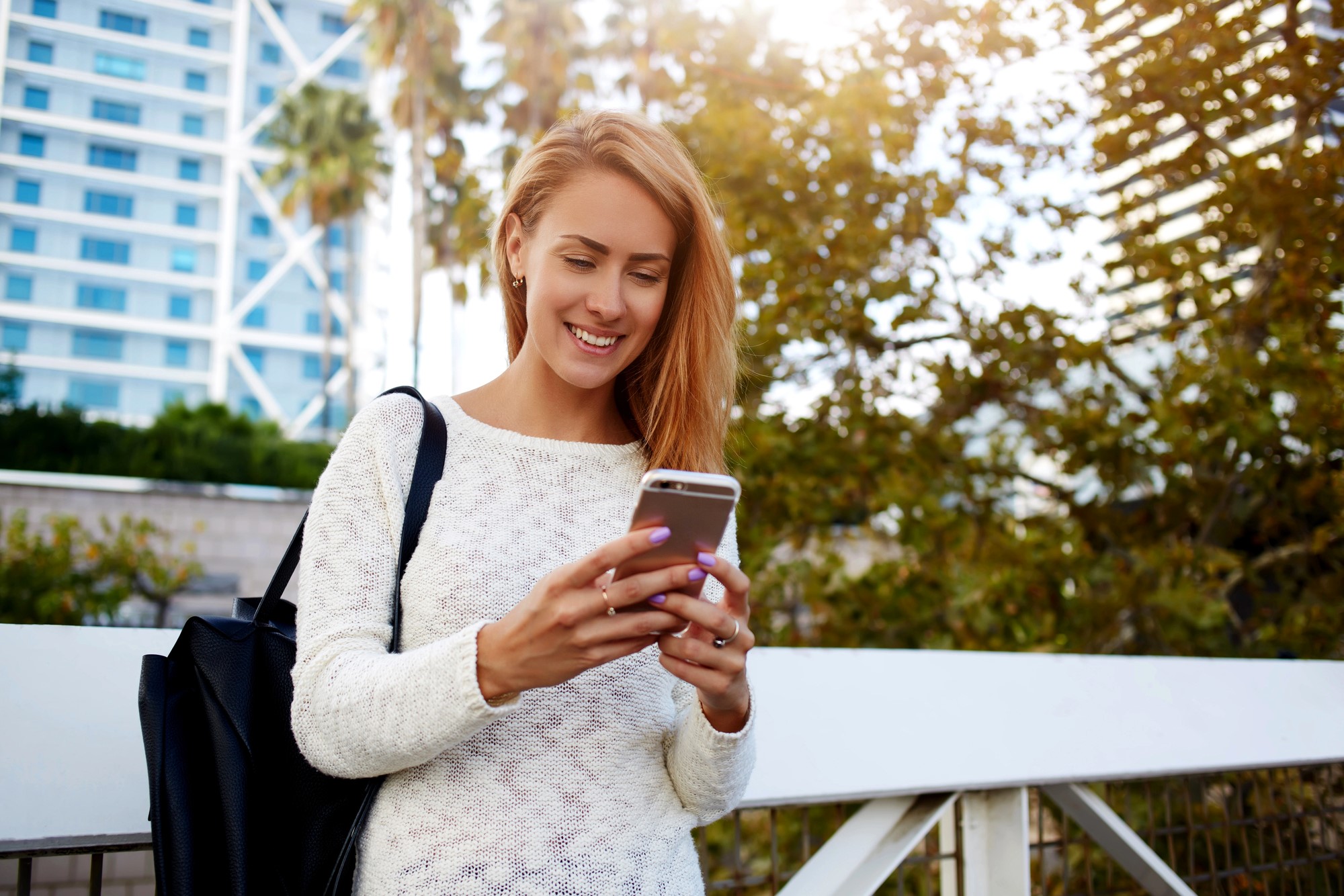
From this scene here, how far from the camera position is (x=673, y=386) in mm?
1623

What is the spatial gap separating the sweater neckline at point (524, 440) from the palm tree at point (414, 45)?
733 inches

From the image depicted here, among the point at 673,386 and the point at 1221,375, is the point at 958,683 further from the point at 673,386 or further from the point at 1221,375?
the point at 1221,375

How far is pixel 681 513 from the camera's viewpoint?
3.37 ft

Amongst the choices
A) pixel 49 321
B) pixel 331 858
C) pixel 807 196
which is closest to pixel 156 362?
pixel 49 321

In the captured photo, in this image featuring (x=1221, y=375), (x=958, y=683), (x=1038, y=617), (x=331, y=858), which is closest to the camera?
(x=331, y=858)

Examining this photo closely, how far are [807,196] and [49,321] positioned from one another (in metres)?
49.4

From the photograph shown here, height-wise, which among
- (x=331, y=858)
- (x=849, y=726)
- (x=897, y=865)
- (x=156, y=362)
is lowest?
(x=897, y=865)

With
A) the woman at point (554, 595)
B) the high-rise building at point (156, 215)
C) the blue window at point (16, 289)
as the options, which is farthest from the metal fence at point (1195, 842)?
the blue window at point (16, 289)

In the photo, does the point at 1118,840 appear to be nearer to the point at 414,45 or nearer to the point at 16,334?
the point at 414,45

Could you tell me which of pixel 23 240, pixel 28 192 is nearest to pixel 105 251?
pixel 23 240

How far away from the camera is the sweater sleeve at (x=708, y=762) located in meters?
1.31

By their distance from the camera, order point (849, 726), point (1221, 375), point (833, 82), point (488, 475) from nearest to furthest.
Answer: point (488, 475)
point (849, 726)
point (1221, 375)
point (833, 82)

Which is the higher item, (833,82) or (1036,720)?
(833,82)

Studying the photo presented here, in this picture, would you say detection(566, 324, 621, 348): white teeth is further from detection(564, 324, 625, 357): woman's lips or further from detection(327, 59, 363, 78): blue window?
detection(327, 59, 363, 78): blue window
